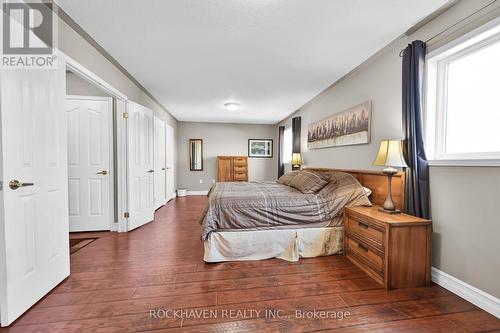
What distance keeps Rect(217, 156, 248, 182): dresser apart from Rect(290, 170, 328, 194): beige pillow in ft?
11.7

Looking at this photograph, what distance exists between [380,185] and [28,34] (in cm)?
347

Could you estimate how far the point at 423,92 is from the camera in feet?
6.47

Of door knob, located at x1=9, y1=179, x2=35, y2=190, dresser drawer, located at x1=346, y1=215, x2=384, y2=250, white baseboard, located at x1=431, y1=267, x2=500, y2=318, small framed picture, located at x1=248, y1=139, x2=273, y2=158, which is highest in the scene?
small framed picture, located at x1=248, y1=139, x2=273, y2=158

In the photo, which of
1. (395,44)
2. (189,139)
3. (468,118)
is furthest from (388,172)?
(189,139)

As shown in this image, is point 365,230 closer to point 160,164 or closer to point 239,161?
point 160,164

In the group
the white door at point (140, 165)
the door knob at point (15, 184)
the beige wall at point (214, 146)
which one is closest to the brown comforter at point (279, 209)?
the door knob at point (15, 184)

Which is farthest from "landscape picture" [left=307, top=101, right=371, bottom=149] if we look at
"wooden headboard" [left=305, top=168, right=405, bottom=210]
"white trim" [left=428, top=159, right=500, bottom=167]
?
"white trim" [left=428, top=159, right=500, bottom=167]

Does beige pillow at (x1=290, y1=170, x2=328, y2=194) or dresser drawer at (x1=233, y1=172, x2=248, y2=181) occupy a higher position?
beige pillow at (x1=290, y1=170, x2=328, y2=194)

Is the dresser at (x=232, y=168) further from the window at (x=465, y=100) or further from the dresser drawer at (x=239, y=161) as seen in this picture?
the window at (x=465, y=100)

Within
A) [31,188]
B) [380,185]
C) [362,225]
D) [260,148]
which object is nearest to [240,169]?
[260,148]

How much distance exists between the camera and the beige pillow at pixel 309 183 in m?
2.75

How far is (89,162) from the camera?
315cm

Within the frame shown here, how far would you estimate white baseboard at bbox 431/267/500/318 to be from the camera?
1.48 m

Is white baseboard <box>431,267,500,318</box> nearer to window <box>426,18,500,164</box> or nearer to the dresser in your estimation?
window <box>426,18,500,164</box>
